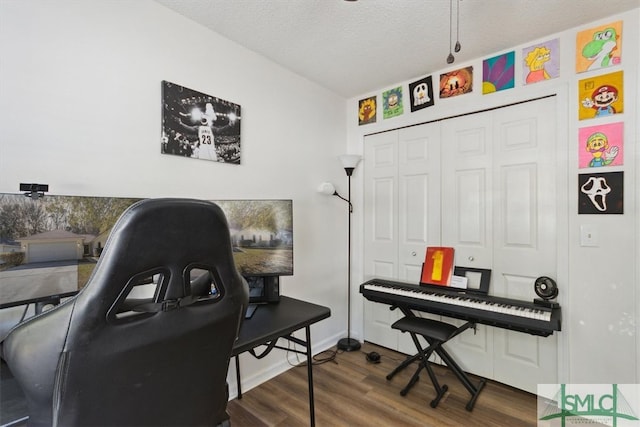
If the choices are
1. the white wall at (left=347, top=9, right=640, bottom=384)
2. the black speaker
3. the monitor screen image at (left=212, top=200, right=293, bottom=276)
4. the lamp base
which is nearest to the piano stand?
the black speaker

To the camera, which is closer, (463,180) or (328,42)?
(328,42)

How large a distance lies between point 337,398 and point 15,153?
7.66 ft

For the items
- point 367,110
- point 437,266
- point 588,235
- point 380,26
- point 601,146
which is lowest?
point 437,266

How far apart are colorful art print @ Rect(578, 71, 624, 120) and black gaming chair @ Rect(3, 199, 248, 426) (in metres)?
2.43

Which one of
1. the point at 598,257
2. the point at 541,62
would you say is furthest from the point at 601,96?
the point at 598,257

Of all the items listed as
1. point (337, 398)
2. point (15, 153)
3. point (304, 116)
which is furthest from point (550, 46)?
point (15, 153)

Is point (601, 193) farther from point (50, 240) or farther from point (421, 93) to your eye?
point (50, 240)

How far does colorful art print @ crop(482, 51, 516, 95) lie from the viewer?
226cm

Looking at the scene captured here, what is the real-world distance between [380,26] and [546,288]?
2.10m

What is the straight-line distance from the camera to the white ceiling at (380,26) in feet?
5.89

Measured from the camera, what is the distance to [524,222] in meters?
2.21

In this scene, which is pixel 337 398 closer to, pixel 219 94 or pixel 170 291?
pixel 170 291

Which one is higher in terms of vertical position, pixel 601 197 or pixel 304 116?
pixel 304 116

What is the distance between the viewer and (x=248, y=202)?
73.2 inches
